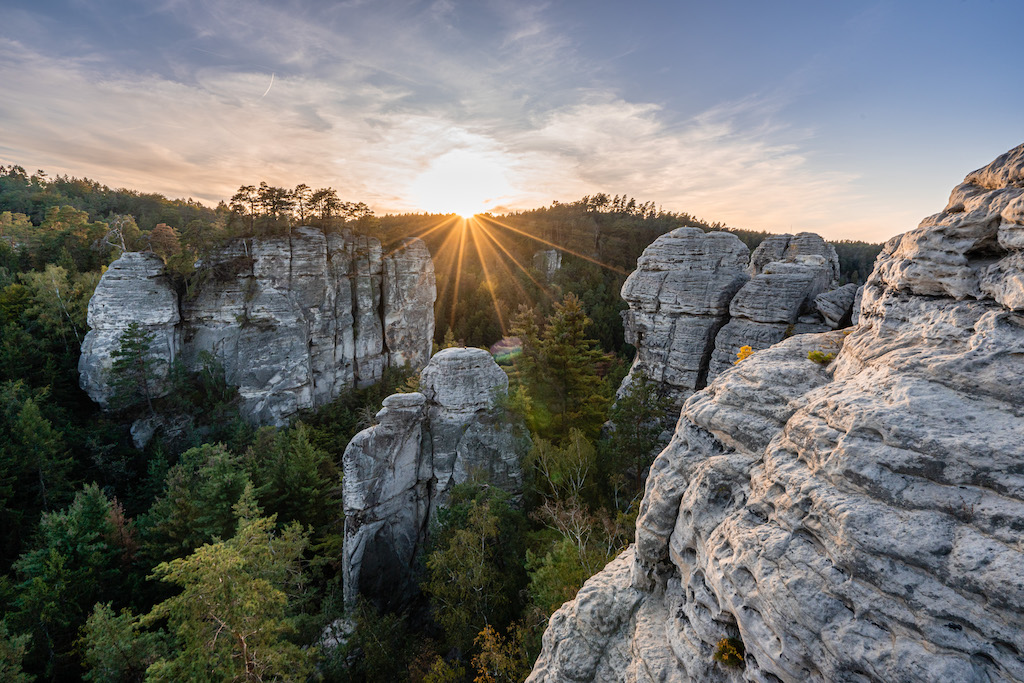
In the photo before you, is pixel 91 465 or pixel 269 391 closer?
pixel 91 465

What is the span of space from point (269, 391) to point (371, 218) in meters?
18.3

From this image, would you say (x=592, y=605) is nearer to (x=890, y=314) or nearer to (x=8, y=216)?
(x=890, y=314)

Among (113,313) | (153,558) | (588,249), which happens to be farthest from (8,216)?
(588,249)

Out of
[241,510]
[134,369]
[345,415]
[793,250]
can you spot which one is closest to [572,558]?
[241,510]

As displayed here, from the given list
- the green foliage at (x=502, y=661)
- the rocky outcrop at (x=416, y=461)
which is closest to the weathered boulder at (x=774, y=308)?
the rocky outcrop at (x=416, y=461)

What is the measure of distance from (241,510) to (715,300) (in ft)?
67.6

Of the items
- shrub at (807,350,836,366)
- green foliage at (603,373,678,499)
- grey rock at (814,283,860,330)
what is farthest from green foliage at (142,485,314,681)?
grey rock at (814,283,860,330)

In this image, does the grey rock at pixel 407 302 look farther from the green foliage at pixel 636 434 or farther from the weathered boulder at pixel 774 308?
the weathered boulder at pixel 774 308

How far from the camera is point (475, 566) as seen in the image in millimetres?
12500

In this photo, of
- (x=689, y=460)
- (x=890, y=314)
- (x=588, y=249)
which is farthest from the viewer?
(x=588, y=249)

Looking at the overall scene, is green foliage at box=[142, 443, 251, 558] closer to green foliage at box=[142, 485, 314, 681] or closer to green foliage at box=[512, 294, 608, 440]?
green foliage at box=[142, 485, 314, 681]

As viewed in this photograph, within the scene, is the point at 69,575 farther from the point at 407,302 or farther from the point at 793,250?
the point at 793,250

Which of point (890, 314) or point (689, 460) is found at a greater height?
point (890, 314)

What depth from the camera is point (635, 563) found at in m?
→ 6.84
